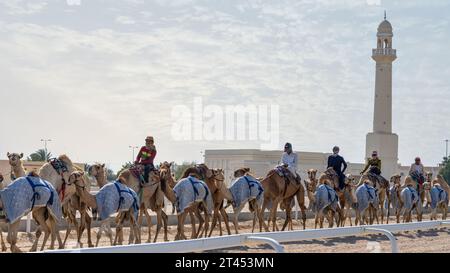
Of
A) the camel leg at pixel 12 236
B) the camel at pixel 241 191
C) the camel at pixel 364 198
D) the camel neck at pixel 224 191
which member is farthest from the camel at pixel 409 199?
the camel leg at pixel 12 236

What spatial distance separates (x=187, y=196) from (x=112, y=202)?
223 cm

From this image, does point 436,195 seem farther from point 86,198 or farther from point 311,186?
point 86,198

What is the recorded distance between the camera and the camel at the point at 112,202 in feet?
48.9

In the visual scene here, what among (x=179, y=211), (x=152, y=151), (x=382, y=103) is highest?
(x=382, y=103)

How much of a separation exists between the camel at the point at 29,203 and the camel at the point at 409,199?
15.3m

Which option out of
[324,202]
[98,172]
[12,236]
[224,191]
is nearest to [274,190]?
[324,202]

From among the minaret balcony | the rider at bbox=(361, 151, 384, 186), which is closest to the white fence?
the rider at bbox=(361, 151, 384, 186)

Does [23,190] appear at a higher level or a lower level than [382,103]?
lower

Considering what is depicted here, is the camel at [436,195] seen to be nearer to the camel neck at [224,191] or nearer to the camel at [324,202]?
the camel at [324,202]
